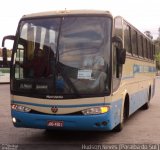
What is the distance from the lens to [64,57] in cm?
975

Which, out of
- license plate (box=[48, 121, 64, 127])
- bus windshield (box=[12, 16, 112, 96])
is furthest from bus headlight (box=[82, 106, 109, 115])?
license plate (box=[48, 121, 64, 127])

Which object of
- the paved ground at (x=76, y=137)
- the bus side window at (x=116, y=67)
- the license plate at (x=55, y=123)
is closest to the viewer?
the license plate at (x=55, y=123)

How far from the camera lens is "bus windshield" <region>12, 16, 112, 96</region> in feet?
31.5

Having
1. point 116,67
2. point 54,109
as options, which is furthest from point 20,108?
point 116,67

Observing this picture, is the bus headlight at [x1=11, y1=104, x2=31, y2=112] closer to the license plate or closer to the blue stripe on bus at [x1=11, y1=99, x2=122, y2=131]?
the blue stripe on bus at [x1=11, y1=99, x2=122, y2=131]

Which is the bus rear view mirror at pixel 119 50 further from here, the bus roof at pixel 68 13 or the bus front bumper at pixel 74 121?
the bus front bumper at pixel 74 121

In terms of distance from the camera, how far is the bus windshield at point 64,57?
9594mm

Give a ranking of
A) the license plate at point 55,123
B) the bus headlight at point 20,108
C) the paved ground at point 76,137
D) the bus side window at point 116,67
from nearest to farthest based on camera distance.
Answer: the license plate at point 55,123 → the bus headlight at point 20,108 → the paved ground at point 76,137 → the bus side window at point 116,67

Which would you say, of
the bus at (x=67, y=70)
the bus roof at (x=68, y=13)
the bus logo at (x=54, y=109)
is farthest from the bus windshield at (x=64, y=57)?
the bus logo at (x=54, y=109)

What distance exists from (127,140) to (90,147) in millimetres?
1193

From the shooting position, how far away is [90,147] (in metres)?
9.46

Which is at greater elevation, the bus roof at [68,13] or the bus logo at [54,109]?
the bus roof at [68,13]

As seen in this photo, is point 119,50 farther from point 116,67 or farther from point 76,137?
point 76,137

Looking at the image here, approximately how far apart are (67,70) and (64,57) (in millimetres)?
309
